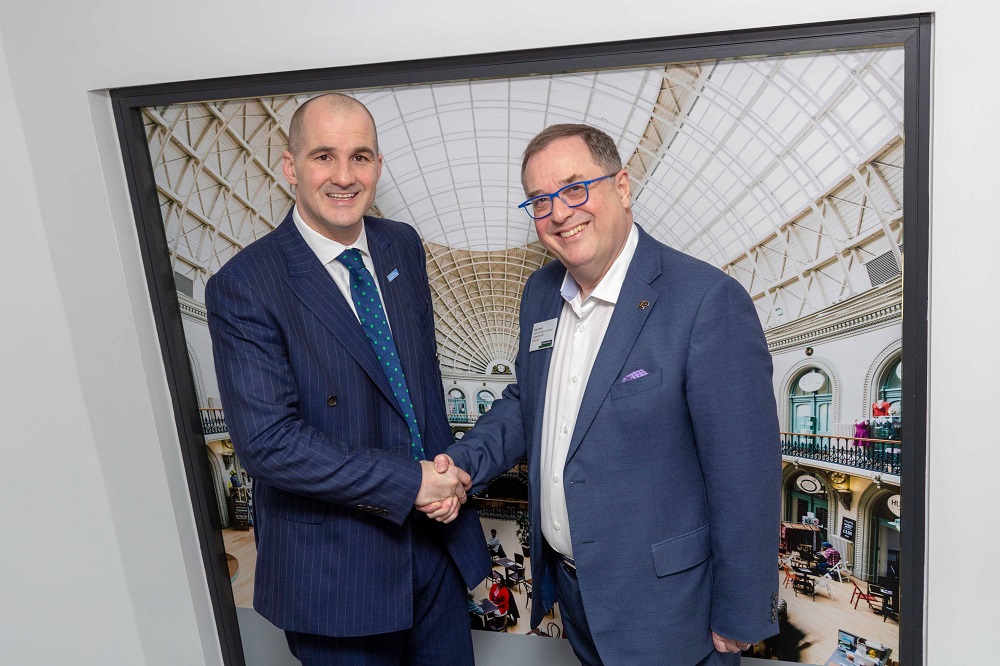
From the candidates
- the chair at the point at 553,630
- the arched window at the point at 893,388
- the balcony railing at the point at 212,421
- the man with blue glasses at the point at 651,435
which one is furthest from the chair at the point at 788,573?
the balcony railing at the point at 212,421

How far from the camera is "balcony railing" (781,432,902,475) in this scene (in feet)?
7.14

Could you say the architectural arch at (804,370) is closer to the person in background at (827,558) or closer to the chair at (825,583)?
the person in background at (827,558)

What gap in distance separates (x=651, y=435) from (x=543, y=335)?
0.45m

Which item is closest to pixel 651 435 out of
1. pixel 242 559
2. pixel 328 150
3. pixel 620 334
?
pixel 620 334

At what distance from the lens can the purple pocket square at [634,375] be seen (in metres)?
1.75

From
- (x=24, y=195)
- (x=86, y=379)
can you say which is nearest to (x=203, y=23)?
(x=24, y=195)

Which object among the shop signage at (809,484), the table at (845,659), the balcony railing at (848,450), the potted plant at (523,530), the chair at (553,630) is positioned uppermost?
the balcony railing at (848,450)

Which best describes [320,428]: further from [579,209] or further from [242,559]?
[242,559]

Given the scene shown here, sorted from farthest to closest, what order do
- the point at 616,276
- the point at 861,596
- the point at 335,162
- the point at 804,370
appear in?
the point at 861,596
the point at 804,370
the point at 335,162
the point at 616,276

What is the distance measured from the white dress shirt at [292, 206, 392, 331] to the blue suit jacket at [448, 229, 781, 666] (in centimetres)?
77

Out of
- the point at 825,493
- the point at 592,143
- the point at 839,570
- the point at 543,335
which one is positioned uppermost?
the point at 592,143

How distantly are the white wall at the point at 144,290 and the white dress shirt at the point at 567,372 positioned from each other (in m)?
0.74

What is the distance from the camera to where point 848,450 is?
2205 millimetres

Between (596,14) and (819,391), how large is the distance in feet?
4.36
